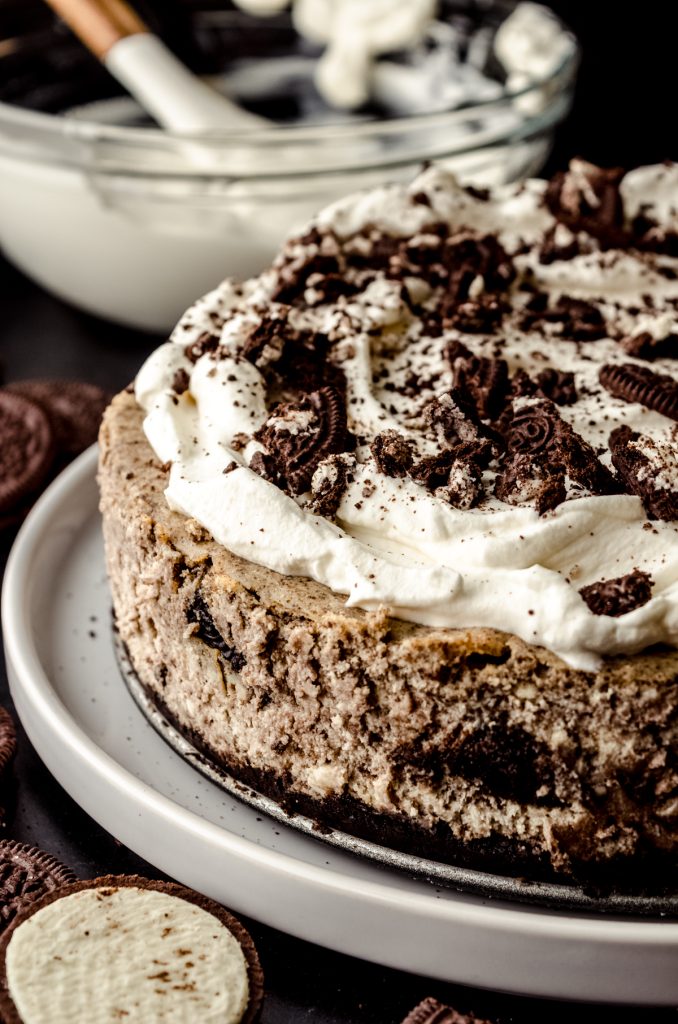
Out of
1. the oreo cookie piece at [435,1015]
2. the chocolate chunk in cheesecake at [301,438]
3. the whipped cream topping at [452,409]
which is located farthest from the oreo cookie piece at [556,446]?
the oreo cookie piece at [435,1015]

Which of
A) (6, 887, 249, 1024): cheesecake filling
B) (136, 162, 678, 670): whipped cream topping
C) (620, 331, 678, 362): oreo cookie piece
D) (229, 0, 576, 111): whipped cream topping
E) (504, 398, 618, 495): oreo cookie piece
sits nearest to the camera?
(6, 887, 249, 1024): cheesecake filling

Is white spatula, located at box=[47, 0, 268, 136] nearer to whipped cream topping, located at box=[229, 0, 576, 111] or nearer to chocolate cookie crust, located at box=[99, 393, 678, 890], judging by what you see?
whipped cream topping, located at box=[229, 0, 576, 111]

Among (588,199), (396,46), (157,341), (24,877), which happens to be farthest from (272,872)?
(396,46)

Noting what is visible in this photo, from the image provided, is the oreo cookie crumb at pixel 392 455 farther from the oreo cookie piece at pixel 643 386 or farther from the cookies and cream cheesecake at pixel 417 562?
the oreo cookie piece at pixel 643 386

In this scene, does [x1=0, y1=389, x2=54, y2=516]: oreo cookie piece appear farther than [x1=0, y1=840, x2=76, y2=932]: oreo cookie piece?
Yes

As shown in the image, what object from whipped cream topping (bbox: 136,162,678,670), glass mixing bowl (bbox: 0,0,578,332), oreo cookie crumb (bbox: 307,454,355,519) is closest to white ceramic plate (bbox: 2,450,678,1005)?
whipped cream topping (bbox: 136,162,678,670)

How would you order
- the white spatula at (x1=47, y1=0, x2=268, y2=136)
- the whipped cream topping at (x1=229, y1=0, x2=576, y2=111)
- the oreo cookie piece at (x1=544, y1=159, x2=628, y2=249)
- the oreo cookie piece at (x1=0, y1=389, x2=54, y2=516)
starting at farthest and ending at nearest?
the whipped cream topping at (x1=229, y1=0, x2=576, y2=111) < the white spatula at (x1=47, y1=0, x2=268, y2=136) < the oreo cookie piece at (x1=0, y1=389, x2=54, y2=516) < the oreo cookie piece at (x1=544, y1=159, x2=628, y2=249)

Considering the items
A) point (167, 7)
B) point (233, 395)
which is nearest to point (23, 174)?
point (167, 7)

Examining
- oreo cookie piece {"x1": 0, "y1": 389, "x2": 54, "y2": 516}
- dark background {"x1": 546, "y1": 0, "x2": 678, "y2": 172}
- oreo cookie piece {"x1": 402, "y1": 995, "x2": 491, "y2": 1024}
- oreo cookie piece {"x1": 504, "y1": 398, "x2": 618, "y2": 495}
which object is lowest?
dark background {"x1": 546, "y1": 0, "x2": 678, "y2": 172}
